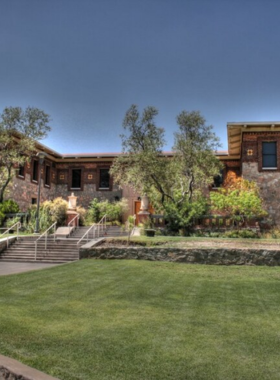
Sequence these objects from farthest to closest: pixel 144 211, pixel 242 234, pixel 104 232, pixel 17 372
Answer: pixel 104 232, pixel 144 211, pixel 242 234, pixel 17 372

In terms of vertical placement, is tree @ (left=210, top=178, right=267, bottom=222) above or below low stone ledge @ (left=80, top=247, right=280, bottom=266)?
above

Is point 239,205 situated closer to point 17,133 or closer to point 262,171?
point 262,171

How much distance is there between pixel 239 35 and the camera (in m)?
15.1

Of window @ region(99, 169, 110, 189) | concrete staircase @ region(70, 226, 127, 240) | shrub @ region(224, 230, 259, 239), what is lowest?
concrete staircase @ region(70, 226, 127, 240)

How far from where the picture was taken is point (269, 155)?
24.9 meters

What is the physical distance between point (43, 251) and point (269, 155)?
1583 centimetres

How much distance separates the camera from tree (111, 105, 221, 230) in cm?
2244

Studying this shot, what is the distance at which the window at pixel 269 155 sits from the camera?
24.8m

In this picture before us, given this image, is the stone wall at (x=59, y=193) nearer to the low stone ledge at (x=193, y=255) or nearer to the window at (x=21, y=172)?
the window at (x=21, y=172)

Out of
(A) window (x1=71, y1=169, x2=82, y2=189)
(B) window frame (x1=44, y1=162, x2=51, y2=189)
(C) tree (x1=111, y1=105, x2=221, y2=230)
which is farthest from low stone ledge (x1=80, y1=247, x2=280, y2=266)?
(A) window (x1=71, y1=169, x2=82, y2=189)

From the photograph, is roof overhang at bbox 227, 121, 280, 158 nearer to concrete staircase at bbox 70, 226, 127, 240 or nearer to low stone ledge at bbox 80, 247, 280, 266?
concrete staircase at bbox 70, 226, 127, 240

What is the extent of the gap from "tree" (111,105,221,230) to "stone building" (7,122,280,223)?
267 cm

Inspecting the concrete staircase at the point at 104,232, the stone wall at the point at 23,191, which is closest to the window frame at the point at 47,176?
the stone wall at the point at 23,191

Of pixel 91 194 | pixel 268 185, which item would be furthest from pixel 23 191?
pixel 268 185
